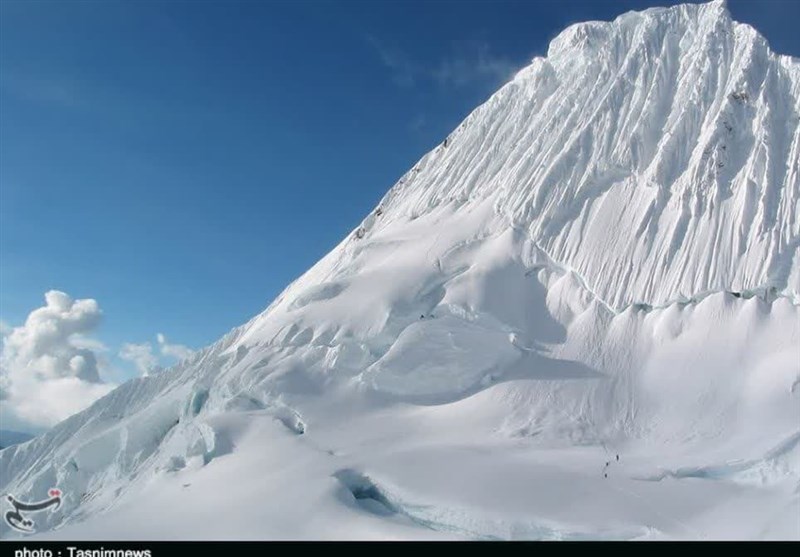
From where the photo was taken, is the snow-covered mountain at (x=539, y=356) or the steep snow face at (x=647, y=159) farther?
→ the steep snow face at (x=647, y=159)

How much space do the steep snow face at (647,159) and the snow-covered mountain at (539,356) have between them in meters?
0.13

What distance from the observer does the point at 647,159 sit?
3566 centimetres

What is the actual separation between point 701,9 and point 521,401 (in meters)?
29.2

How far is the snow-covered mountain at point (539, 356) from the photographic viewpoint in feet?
71.8

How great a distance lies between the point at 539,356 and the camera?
29.1 m

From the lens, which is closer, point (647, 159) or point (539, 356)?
point (539, 356)

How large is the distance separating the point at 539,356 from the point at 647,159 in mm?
13073

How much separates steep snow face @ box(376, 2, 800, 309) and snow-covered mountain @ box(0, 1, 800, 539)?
0.13 meters

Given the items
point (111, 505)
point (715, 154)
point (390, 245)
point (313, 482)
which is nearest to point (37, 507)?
point (111, 505)

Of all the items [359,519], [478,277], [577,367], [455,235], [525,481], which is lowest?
[359,519]

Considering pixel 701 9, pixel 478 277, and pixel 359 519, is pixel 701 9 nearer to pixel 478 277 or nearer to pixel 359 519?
pixel 478 277

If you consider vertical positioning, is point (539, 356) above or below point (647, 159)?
below

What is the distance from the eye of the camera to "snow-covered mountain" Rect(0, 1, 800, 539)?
2188 cm

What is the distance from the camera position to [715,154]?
33781mm
